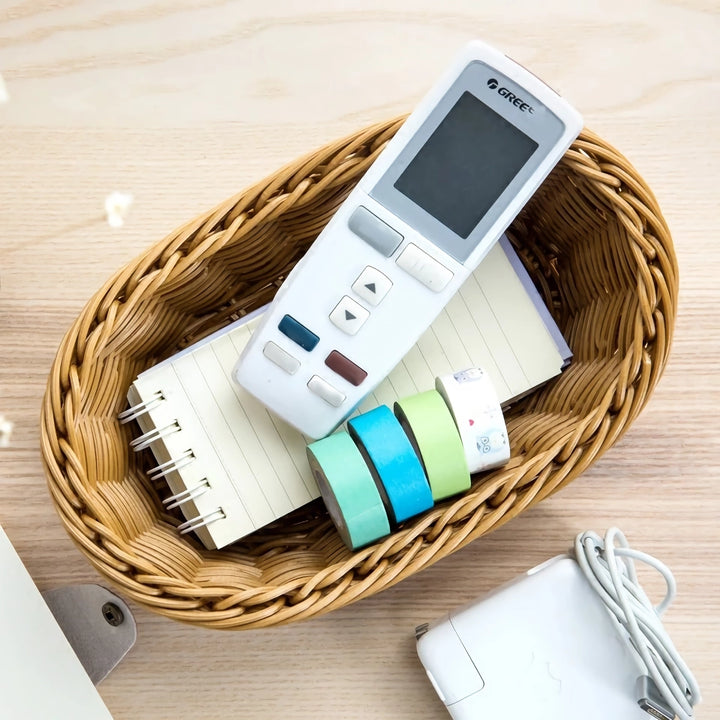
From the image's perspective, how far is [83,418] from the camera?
53cm

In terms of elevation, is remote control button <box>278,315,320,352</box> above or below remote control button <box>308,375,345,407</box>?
above

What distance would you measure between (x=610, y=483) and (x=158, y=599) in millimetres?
340

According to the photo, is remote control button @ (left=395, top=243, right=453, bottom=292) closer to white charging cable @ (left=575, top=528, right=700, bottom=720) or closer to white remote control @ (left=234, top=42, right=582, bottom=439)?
white remote control @ (left=234, top=42, right=582, bottom=439)

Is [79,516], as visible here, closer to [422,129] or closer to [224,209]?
[224,209]

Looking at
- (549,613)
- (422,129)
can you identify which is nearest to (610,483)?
(549,613)

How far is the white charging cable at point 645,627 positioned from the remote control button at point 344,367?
0.63ft

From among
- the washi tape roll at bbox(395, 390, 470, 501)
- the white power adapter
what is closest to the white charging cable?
the white power adapter

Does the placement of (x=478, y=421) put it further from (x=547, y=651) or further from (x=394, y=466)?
(x=547, y=651)

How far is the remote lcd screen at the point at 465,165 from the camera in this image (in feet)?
1.65

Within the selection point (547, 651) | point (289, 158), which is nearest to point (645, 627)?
point (547, 651)

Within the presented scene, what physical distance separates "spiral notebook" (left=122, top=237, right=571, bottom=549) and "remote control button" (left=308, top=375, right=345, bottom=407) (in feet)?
0.19

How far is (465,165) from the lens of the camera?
51 cm

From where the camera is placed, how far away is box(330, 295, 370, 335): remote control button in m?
0.52

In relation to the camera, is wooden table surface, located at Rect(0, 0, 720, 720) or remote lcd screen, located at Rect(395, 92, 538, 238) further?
wooden table surface, located at Rect(0, 0, 720, 720)
